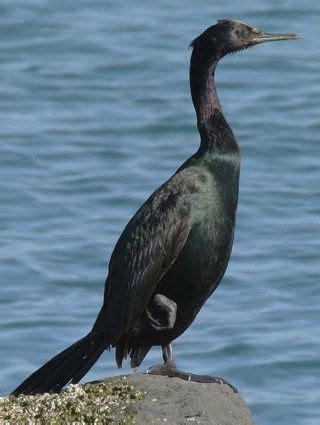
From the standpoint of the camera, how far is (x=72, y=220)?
15.6 metres

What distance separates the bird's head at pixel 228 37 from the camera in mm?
8992

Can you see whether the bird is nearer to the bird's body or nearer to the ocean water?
the bird's body

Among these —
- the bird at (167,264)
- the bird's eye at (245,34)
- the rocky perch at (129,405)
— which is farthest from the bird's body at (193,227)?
the bird's eye at (245,34)

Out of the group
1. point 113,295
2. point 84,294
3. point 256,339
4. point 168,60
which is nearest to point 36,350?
point 84,294

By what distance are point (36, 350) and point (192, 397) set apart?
5.92 m

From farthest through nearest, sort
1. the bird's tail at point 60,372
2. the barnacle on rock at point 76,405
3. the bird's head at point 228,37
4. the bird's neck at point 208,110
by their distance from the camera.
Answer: the bird's head at point 228,37
the bird's neck at point 208,110
the bird's tail at point 60,372
the barnacle on rock at point 76,405

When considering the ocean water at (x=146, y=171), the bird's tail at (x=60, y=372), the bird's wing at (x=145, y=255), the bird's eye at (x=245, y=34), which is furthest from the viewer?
the ocean water at (x=146, y=171)

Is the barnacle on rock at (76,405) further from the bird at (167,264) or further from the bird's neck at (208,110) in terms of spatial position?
the bird's neck at (208,110)

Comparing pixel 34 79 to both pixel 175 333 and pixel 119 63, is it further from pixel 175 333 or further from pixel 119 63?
pixel 175 333

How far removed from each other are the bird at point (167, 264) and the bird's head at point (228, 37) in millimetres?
541

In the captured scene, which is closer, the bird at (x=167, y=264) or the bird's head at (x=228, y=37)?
the bird at (x=167, y=264)

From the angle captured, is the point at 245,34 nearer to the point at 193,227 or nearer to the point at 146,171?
the point at 193,227

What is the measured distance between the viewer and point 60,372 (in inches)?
331

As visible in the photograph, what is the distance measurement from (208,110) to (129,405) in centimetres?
215
